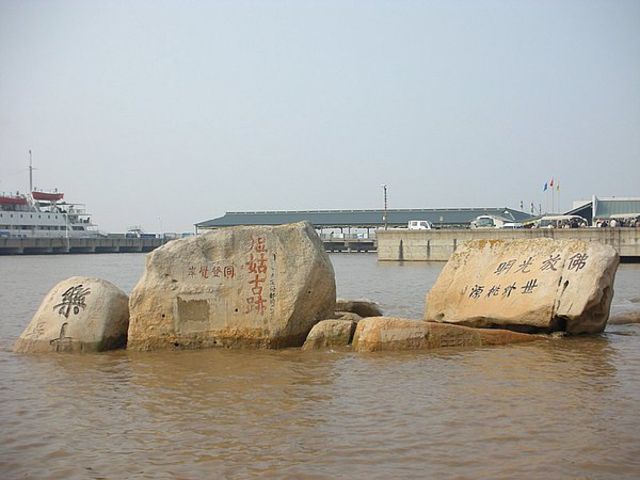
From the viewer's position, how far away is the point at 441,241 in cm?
4631

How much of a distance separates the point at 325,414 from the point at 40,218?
78084 mm

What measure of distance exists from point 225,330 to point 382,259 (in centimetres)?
3796

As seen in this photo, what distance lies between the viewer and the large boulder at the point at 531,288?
10867mm

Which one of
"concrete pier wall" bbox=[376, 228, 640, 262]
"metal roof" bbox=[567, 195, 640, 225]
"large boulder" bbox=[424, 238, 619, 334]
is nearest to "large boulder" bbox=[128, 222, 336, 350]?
"large boulder" bbox=[424, 238, 619, 334]

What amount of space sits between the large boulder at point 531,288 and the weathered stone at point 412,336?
88 cm

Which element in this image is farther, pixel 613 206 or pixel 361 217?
pixel 361 217

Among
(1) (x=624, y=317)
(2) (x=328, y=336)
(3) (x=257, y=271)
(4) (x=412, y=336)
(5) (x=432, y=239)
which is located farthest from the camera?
(5) (x=432, y=239)

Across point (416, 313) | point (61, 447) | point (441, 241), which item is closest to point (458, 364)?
point (61, 447)

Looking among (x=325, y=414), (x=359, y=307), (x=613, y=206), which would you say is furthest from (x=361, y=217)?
(x=325, y=414)

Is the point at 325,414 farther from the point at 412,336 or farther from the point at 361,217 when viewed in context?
the point at 361,217

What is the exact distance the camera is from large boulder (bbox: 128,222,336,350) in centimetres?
1041

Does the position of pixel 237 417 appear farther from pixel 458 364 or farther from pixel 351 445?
pixel 458 364

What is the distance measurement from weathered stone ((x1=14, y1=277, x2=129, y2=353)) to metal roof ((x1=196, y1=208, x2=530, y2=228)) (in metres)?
55.7

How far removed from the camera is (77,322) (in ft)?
34.4
